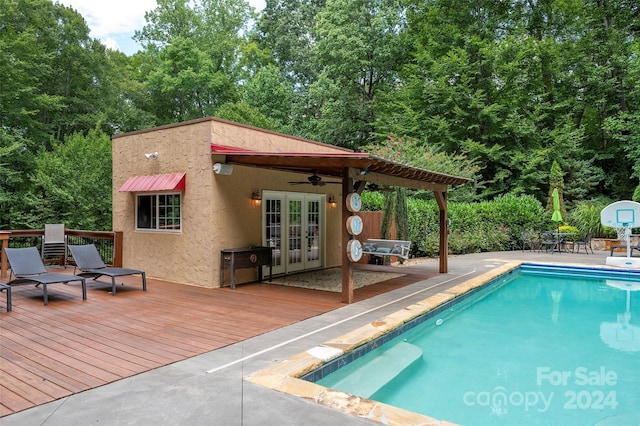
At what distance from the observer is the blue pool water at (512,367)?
3.83 meters

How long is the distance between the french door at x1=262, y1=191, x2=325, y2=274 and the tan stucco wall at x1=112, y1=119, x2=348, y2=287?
0.28m

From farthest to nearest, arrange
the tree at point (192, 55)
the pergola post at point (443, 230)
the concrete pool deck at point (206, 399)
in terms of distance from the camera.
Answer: the tree at point (192, 55), the pergola post at point (443, 230), the concrete pool deck at point (206, 399)

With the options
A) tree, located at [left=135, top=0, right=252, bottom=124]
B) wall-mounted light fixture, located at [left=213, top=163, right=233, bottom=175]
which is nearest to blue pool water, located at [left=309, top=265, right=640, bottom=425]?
wall-mounted light fixture, located at [left=213, top=163, right=233, bottom=175]

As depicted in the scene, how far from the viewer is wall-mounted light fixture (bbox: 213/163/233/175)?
7.73 meters

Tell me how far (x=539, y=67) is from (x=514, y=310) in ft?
57.3

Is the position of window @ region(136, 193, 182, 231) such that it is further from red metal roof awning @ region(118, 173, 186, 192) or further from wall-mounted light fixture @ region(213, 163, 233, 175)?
wall-mounted light fixture @ region(213, 163, 233, 175)

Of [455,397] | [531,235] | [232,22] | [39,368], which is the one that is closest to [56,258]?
[39,368]

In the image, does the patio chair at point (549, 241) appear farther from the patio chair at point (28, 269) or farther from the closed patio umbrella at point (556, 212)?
the patio chair at point (28, 269)

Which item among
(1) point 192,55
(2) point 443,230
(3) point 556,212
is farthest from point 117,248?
(1) point 192,55

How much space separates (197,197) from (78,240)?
6.20 m

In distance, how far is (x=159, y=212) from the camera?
8.99 m

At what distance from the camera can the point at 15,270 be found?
684 cm

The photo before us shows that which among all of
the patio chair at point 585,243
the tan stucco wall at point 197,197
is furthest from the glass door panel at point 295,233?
the patio chair at point 585,243

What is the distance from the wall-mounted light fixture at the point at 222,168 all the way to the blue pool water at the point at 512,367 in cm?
442
